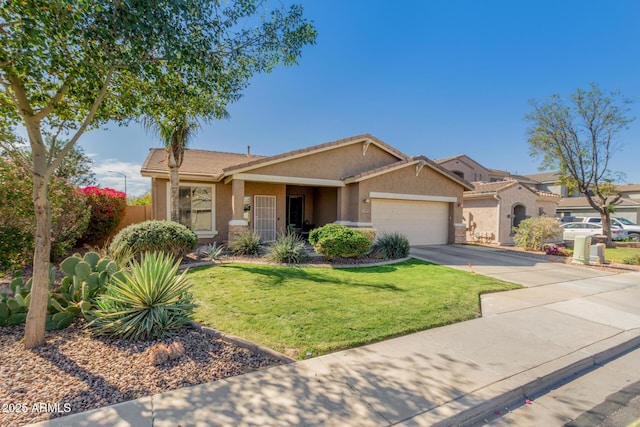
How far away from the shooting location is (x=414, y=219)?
15703 mm

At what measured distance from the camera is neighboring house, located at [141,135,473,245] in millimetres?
13055

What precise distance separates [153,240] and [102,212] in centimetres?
524

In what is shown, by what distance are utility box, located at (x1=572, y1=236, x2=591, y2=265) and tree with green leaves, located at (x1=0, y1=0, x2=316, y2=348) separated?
13415mm

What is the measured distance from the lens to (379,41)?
12844 millimetres

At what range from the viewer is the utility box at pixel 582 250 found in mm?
12125

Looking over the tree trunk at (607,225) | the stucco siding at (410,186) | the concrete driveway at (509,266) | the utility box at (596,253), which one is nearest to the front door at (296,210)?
the stucco siding at (410,186)

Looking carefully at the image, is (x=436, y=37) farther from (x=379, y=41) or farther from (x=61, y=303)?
(x=61, y=303)

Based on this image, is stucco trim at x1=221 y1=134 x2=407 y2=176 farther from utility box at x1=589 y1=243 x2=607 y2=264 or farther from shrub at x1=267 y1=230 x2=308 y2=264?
utility box at x1=589 y1=243 x2=607 y2=264

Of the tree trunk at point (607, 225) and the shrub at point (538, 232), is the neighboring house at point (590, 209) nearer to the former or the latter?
the tree trunk at point (607, 225)

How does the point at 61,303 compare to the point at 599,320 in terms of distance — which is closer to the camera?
the point at 61,303

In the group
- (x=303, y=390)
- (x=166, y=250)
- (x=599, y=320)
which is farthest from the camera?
(x=166, y=250)

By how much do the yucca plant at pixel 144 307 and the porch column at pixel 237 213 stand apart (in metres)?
6.80

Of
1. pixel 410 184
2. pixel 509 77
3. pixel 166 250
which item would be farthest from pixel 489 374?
pixel 509 77

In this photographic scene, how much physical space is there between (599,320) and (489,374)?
406 centimetres
